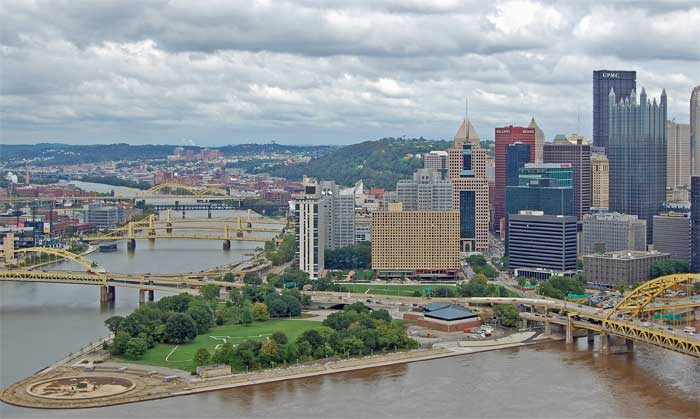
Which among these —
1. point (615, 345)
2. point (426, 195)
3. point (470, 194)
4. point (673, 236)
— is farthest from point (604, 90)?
point (615, 345)

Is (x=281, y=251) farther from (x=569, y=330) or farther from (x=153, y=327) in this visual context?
(x=569, y=330)

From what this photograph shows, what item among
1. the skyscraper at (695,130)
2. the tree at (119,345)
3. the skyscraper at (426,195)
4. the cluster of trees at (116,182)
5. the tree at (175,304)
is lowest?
the tree at (119,345)

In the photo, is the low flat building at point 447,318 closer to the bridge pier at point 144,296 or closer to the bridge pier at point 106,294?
the bridge pier at point 144,296

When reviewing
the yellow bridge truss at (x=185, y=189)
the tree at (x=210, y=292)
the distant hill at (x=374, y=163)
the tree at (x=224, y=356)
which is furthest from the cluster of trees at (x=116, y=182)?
the tree at (x=224, y=356)

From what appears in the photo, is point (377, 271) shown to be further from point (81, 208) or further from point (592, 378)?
point (81, 208)

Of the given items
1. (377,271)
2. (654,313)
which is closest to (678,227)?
(377,271)

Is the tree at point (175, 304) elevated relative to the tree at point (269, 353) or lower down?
elevated

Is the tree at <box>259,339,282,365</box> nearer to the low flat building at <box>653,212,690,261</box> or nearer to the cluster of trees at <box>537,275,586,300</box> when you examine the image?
the cluster of trees at <box>537,275,586,300</box>
